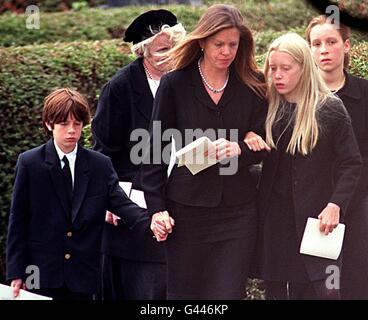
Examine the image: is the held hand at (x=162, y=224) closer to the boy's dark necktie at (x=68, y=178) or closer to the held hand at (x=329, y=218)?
the boy's dark necktie at (x=68, y=178)

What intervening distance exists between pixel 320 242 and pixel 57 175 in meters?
1.38

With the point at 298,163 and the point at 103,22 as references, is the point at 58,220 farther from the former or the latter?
the point at 103,22

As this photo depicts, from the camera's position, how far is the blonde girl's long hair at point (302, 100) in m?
6.04

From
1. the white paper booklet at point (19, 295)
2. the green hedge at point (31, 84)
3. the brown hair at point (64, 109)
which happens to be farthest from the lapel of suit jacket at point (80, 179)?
the green hedge at point (31, 84)

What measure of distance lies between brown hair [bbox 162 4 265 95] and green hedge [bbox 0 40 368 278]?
1.90m

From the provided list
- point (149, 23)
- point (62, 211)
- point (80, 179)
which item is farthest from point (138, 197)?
point (149, 23)

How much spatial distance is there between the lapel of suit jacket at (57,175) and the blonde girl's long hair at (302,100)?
1.07 m

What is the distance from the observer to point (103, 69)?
9469 mm

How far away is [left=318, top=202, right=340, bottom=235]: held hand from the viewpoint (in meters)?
5.96

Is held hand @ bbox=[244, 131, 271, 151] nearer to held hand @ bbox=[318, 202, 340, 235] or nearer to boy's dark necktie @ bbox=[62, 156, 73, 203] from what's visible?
held hand @ bbox=[318, 202, 340, 235]

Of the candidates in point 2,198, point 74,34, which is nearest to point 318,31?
point 2,198

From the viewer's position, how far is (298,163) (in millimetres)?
6070

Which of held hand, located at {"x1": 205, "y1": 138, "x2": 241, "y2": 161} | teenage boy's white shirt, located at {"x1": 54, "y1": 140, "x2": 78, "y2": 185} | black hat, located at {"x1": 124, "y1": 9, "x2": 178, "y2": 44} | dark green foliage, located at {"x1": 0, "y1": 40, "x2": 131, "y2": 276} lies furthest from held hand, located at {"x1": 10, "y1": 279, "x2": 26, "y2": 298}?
dark green foliage, located at {"x1": 0, "y1": 40, "x2": 131, "y2": 276}

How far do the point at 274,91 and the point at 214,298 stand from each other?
1.10 m
